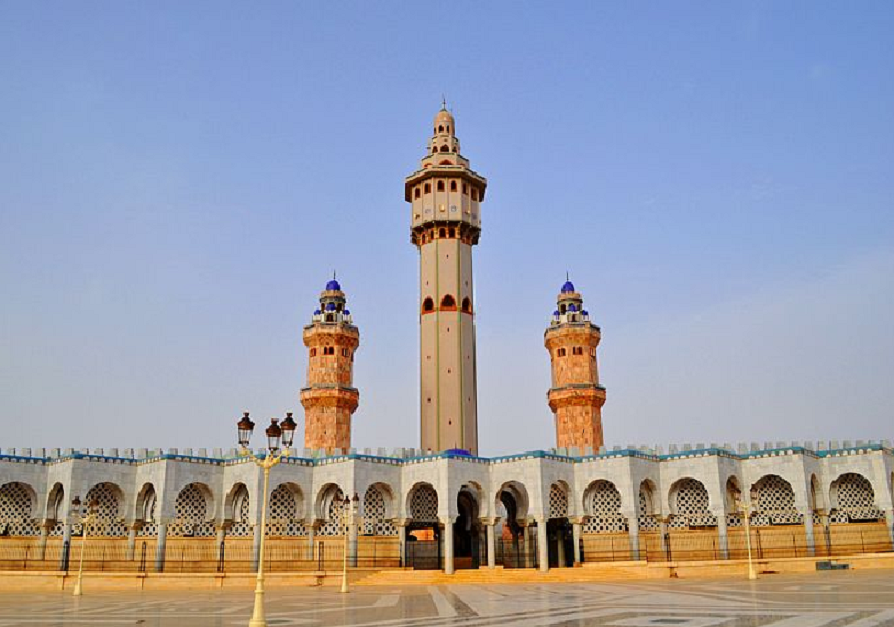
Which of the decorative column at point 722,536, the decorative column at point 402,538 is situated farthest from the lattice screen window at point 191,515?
the decorative column at point 722,536

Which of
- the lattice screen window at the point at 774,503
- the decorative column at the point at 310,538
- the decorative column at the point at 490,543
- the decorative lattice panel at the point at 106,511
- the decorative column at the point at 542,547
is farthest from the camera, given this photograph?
the decorative lattice panel at the point at 106,511

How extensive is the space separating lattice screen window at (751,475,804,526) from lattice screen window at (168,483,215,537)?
29.9 m

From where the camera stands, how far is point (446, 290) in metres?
56.8

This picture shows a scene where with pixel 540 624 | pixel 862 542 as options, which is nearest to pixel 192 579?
pixel 540 624

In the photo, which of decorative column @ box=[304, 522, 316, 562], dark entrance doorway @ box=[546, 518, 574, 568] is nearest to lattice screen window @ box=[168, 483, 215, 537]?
decorative column @ box=[304, 522, 316, 562]

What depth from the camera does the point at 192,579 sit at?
33.9 m

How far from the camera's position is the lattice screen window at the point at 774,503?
43.0 m

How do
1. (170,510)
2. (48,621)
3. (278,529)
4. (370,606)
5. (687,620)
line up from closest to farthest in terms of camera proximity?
(687,620) < (48,621) < (370,606) < (170,510) < (278,529)

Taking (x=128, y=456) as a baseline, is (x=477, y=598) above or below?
below

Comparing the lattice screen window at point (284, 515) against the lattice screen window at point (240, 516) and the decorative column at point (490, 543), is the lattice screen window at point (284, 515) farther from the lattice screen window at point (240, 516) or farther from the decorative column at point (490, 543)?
the decorative column at point (490, 543)

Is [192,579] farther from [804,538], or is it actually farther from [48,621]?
[804,538]

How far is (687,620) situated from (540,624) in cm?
276

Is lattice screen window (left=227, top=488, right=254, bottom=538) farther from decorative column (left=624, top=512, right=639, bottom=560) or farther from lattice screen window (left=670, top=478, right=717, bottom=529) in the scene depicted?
lattice screen window (left=670, top=478, right=717, bottom=529)

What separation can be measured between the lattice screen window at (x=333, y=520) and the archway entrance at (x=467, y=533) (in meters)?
7.43
